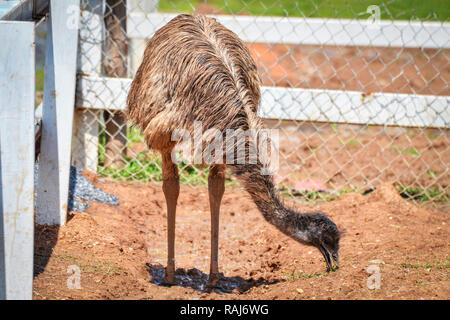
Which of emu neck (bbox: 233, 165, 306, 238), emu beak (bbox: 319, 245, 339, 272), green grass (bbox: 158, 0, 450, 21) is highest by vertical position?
green grass (bbox: 158, 0, 450, 21)

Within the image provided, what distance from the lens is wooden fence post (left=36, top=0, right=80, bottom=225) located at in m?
4.02

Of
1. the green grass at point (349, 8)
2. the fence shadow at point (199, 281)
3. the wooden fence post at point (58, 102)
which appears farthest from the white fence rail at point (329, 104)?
the green grass at point (349, 8)

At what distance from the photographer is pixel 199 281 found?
422 centimetres

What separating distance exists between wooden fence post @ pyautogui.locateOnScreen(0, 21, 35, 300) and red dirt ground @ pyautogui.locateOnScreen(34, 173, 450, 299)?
0.39m

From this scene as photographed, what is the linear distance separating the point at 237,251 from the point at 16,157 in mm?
2418

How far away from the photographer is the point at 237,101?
3.51m

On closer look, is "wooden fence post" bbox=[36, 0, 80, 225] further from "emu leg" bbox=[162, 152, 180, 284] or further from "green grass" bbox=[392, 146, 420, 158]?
"green grass" bbox=[392, 146, 420, 158]

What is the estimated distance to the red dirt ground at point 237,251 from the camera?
11.5ft

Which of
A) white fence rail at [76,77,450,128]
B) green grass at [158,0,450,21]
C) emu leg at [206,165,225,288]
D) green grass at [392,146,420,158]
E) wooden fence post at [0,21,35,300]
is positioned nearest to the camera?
wooden fence post at [0,21,35,300]

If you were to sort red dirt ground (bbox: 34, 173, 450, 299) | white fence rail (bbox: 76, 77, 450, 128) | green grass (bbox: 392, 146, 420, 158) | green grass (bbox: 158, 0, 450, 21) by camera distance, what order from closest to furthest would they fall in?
red dirt ground (bbox: 34, 173, 450, 299), white fence rail (bbox: 76, 77, 450, 128), green grass (bbox: 392, 146, 420, 158), green grass (bbox: 158, 0, 450, 21)

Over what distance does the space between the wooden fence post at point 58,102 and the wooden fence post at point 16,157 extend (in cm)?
129

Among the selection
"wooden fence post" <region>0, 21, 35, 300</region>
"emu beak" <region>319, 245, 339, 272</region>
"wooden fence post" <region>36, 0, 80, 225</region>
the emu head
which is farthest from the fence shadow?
"wooden fence post" <region>0, 21, 35, 300</region>
